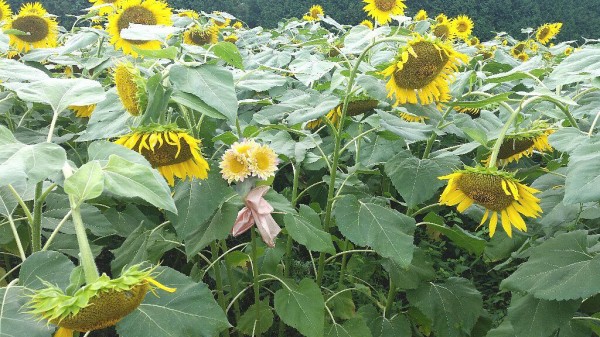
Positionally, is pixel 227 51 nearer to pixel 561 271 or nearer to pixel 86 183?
pixel 86 183

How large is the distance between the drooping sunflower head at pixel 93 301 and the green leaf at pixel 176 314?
0.23 metres

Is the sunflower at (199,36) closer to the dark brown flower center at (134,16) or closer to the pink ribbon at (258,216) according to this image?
the dark brown flower center at (134,16)

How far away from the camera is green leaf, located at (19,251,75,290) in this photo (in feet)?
3.43

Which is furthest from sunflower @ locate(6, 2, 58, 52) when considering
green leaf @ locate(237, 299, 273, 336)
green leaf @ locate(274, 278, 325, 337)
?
green leaf @ locate(274, 278, 325, 337)

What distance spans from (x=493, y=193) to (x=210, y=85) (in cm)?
66

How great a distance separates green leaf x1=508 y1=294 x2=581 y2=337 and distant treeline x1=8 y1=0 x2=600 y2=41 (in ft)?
27.5

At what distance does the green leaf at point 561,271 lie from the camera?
3.95 feet

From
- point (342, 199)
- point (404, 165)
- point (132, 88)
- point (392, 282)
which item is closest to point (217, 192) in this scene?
point (132, 88)

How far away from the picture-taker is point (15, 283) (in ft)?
3.59

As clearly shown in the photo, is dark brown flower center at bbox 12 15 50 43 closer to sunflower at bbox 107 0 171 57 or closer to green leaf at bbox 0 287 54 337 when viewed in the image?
sunflower at bbox 107 0 171 57

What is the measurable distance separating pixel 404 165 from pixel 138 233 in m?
0.70

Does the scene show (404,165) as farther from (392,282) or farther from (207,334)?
(207,334)

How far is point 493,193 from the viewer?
52.4 inches

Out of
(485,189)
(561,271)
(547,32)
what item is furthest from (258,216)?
(547,32)
